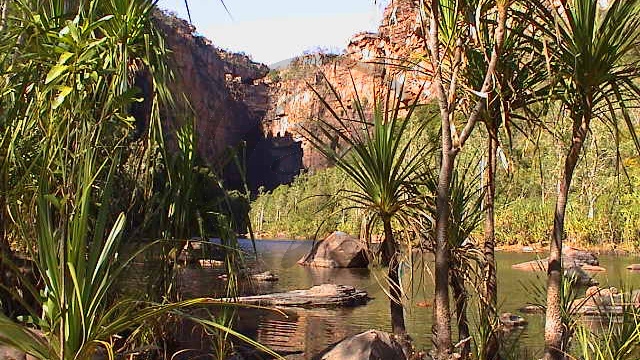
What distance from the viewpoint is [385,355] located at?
4.25 metres

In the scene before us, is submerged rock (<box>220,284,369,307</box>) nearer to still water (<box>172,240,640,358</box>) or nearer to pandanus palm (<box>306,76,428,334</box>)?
still water (<box>172,240,640,358</box>)

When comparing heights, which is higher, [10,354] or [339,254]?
[10,354]

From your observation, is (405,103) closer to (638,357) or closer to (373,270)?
(373,270)

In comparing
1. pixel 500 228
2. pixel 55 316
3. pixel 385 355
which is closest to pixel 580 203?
pixel 500 228

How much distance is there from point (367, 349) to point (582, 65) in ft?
7.06

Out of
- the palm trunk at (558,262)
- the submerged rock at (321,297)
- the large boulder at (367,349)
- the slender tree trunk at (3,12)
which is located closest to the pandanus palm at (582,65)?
the palm trunk at (558,262)

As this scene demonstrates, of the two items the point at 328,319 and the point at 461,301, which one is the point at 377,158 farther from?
the point at 328,319

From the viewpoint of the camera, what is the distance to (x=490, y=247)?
12.4ft

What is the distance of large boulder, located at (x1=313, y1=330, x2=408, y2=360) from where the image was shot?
4.15 metres

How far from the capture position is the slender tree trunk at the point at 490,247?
364 cm

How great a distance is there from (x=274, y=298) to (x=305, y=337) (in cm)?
257

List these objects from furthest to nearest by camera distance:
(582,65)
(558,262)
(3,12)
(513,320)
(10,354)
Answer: (513,320) < (558,262) < (582,65) < (3,12) < (10,354)

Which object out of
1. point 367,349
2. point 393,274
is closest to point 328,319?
point 367,349

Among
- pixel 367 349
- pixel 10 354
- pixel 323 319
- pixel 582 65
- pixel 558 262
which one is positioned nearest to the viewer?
pixel 10 354
